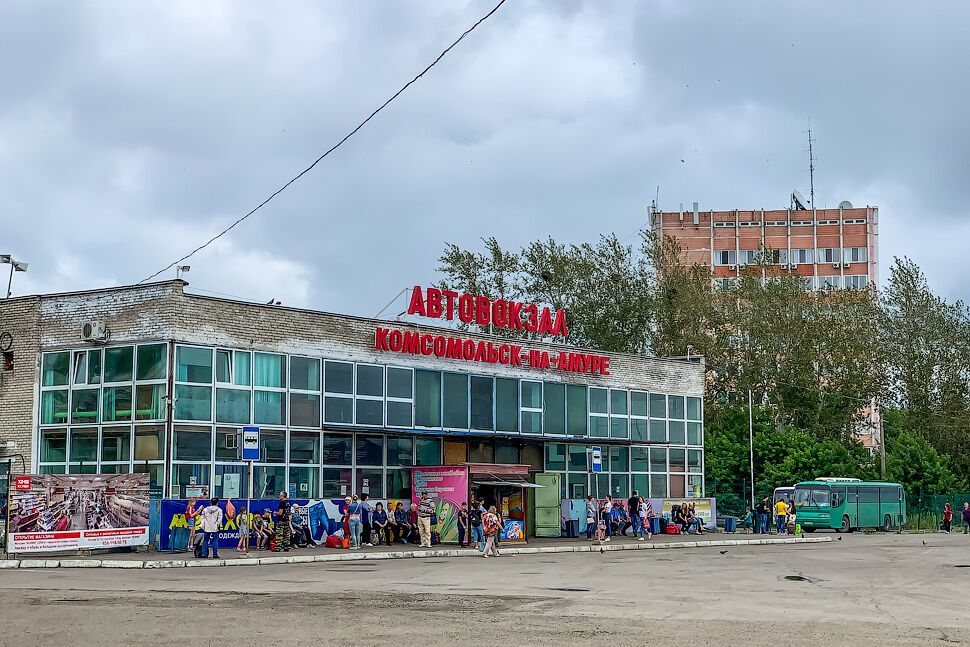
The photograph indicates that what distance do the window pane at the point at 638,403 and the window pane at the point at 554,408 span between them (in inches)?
156

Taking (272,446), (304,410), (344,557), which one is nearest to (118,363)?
(272,446)

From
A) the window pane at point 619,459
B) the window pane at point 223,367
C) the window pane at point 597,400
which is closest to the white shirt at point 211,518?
the window pane at point 223,367

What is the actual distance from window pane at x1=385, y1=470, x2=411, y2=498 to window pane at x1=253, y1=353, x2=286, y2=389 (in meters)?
4.86

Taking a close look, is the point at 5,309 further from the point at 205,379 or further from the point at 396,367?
the point at 396,367

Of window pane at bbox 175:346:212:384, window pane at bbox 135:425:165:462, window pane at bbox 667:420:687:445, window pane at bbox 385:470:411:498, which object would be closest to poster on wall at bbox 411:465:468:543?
window pane at bbox 385:470:411:498

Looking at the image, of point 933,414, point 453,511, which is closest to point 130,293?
point 453,511

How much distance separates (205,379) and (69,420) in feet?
14.1

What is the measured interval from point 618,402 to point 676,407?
12.1 feet

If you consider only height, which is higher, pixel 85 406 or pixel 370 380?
pixel 370 380

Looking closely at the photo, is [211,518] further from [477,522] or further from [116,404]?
[477,522]

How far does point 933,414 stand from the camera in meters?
71.5

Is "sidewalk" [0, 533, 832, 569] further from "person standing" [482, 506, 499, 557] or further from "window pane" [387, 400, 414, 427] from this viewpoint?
"window pane" [387, 400, 414, 427]

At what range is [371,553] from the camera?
104ft

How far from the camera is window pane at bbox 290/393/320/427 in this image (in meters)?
35.9
